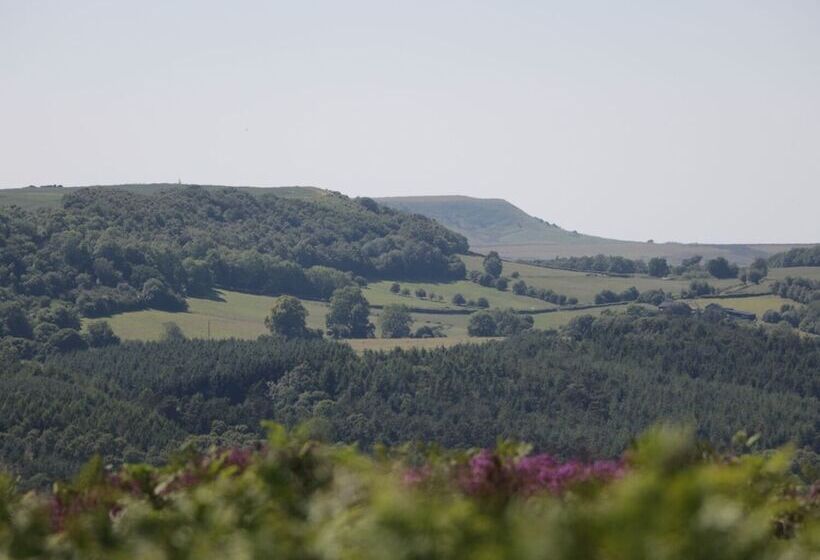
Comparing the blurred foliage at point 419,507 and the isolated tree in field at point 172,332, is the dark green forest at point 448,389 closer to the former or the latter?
the isolated tree in field at point 172,332

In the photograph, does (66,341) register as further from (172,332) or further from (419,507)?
(419,507)

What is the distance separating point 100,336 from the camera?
180750 mm

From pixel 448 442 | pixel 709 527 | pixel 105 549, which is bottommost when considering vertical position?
pixel 448 442

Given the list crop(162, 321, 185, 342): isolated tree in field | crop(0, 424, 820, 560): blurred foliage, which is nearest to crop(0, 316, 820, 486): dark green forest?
crop(162, 321, 185, 342): isolated tree in field

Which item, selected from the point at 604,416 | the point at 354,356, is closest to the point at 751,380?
the point at 604,416

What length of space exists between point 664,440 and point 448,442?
469ft

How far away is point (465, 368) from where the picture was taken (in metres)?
175

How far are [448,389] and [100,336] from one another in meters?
46.5

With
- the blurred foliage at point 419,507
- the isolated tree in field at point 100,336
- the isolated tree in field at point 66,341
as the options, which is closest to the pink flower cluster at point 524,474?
the blurred foliage at point 419,507

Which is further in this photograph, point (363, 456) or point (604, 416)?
point (604, 416)

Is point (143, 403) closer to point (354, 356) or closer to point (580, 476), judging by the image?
point (354, 356)

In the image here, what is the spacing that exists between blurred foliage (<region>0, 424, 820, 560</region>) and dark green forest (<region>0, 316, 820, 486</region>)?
373ft

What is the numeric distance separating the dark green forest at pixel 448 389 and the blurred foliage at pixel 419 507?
373 feet

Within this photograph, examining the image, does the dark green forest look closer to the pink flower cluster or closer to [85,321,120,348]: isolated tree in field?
[85,321,120,348]: isolated tree in field
